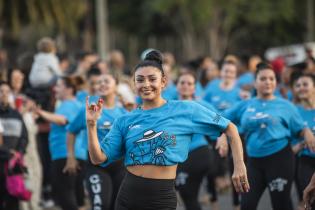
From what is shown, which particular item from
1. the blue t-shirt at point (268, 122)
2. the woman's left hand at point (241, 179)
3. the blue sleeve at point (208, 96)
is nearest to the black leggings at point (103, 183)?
the blue t-shirt at point (268, 122)

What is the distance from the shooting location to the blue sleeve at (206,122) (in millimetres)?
6379

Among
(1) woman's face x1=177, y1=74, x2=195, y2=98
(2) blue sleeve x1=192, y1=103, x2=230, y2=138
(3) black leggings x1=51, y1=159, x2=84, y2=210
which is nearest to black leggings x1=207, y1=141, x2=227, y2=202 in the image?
(1) woman's face x1=177, y1=74, x2=195, y2=98

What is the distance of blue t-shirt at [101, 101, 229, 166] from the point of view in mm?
6262

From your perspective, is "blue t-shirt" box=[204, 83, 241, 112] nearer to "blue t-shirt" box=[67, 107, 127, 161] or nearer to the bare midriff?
"blue t-shirt" box=[67, 107, 127, 161]

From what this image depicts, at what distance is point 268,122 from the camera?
8672mm

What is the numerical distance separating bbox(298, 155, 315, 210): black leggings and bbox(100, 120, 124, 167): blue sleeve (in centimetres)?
300


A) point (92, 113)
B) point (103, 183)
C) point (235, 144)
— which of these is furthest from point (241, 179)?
point (103, 183)

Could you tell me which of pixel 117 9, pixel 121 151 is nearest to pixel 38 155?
pixel 121 151

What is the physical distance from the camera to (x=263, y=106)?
8.74 metres

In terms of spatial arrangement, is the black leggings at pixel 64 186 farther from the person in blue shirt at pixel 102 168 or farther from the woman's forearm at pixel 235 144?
the woman's forearm at pixel 235 144

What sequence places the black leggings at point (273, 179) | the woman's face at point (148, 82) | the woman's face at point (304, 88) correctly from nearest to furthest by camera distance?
the woman's face at point (148, 82) < the black leggings at point (273, 179) < the woman's face at point (304, 88)

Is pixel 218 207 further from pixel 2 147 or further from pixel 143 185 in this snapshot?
pixel 143 185

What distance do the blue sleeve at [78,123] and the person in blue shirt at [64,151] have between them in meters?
0.59

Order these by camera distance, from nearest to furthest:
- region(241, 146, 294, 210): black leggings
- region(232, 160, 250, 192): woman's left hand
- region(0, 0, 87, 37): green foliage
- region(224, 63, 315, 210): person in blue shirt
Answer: region(232, 160, 250, 192): woman's left hand < region(241, 146, 294, 210): black leggings < region(224, 63, 315, 210): person in blue shirt < region(0, 0, 87, 37): green foliage
